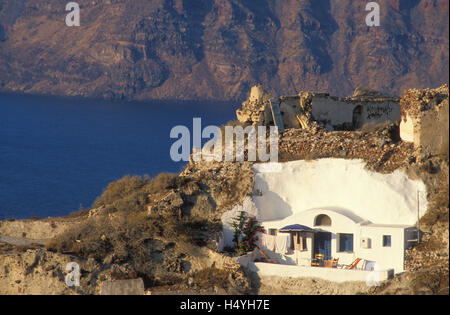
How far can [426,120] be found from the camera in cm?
3694

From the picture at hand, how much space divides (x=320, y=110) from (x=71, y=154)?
98209 millimetres

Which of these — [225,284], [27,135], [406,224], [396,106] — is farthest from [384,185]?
[27,135]

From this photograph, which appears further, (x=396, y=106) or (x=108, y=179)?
(x=108, y=179)

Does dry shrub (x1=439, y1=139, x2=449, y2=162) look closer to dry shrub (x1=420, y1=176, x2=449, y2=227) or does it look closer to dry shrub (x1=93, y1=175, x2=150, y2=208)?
dry shrub (x1=420, y1=176, x2=449, y2=227)

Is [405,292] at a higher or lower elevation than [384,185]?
lower

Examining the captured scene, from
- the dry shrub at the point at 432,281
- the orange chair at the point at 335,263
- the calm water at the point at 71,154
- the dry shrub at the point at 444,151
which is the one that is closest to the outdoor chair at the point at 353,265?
the orange chair at the point at 335,263

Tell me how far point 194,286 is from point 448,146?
36.6 ft

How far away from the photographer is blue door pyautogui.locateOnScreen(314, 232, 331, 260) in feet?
120

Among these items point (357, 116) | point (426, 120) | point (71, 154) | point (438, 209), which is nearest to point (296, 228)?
point (438, 209)

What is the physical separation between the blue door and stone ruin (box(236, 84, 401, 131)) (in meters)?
7.95

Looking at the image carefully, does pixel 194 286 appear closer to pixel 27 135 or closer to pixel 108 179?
pixel 108 179

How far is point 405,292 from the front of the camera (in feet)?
105

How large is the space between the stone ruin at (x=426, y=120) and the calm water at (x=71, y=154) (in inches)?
1500

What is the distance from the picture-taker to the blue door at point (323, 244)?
120ft
